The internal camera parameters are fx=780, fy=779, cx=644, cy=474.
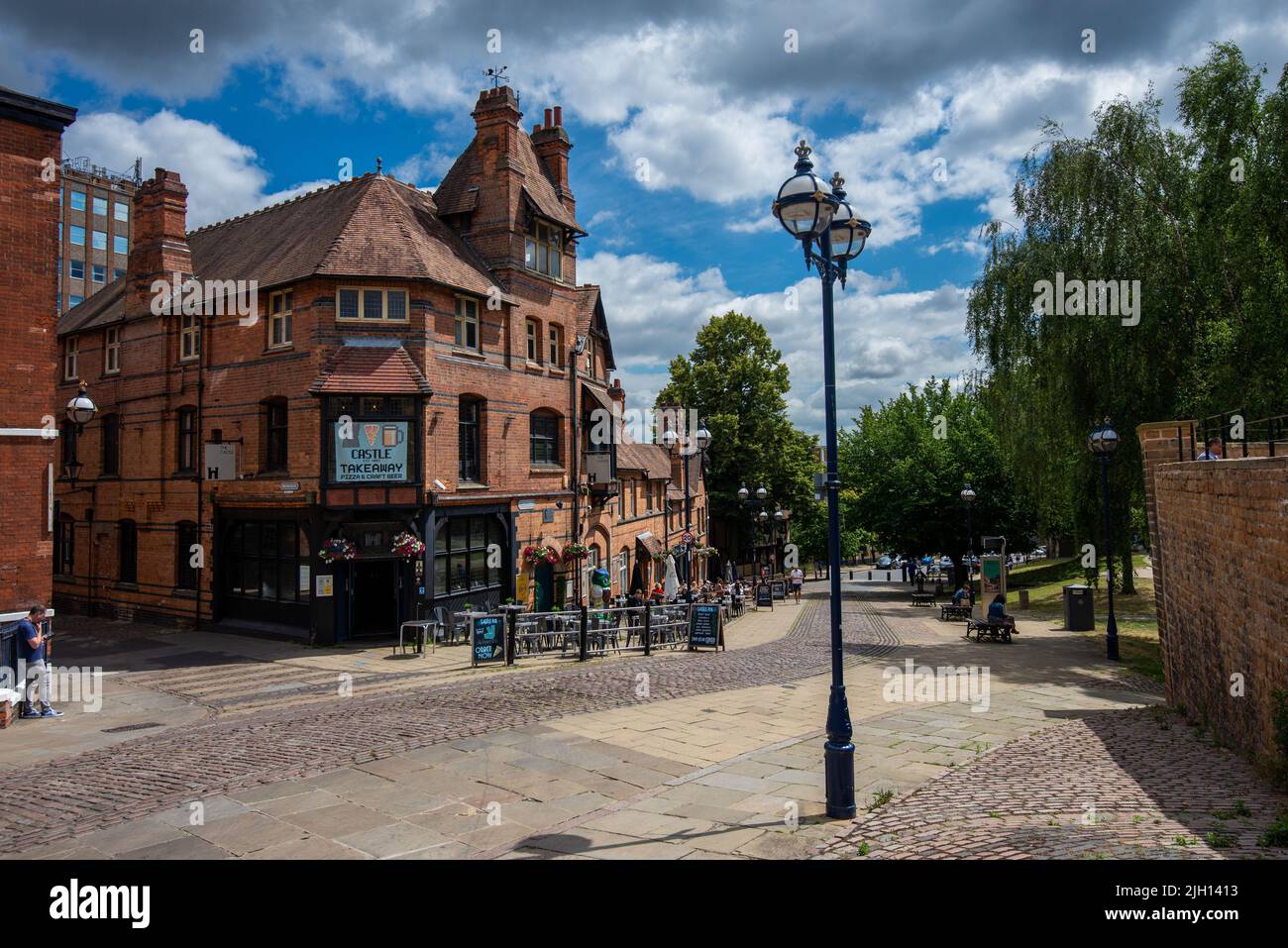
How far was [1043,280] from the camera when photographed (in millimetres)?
22969

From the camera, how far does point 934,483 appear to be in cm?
3953

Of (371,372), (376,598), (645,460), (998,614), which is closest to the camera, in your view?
(371,372)

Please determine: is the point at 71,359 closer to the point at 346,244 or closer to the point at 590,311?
the point at 346,244

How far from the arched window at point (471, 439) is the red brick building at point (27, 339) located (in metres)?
10.0

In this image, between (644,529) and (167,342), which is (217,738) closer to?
(167,342)

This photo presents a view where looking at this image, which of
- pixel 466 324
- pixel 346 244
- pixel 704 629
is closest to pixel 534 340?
pixel 466 324

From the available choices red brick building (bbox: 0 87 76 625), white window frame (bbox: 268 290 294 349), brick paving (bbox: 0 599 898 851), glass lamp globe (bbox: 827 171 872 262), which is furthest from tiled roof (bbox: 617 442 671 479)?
glass lamp globe (bbox: 827 171 872 262)

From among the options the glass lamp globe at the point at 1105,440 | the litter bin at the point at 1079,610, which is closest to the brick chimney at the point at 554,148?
the glass lamp globe at the point at 1105,440

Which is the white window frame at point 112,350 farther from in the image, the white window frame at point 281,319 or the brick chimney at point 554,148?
the brick chimney at point 554,148

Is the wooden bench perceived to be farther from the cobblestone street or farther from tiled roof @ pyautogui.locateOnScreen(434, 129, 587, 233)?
tiled roof @ pyautogui.locateOnScreen(434, 129, 587, 233)

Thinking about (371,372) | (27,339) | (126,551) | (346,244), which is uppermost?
(346,244)

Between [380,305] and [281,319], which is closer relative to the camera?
[380,305]

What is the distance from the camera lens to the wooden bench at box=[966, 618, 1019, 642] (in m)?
20.7

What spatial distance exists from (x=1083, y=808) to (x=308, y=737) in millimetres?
9237
